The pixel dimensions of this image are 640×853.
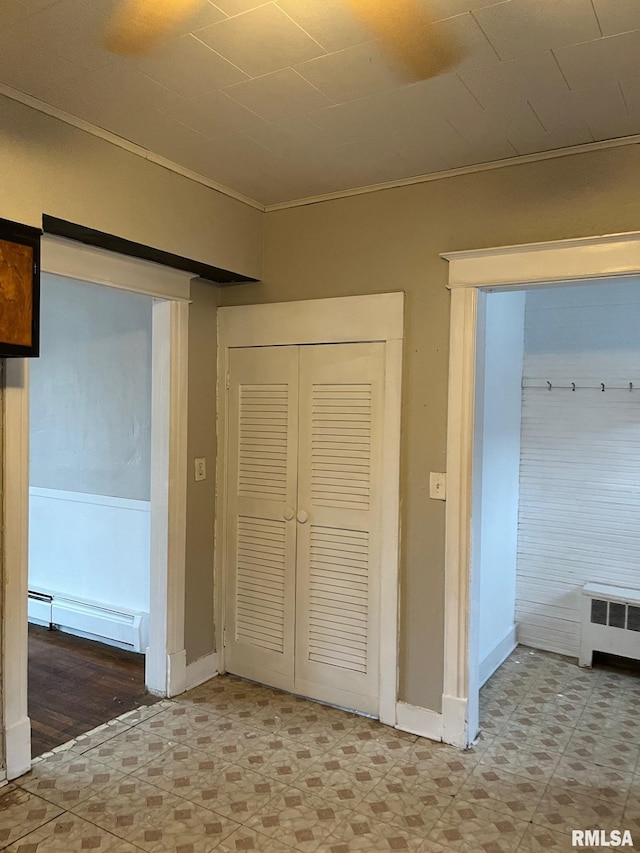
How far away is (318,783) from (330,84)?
7.95 ft

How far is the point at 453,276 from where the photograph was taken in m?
2.61

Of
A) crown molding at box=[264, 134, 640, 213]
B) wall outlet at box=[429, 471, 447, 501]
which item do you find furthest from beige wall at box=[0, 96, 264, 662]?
wall outlet at box=[429, 471, 447, 501]

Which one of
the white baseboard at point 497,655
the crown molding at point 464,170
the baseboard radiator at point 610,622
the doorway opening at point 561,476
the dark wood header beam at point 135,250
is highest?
the crown molding at point 464,170

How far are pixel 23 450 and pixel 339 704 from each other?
5.94ft

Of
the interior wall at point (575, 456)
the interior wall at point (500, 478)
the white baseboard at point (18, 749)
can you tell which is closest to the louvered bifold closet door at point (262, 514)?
the interior wall at point (500, 478)

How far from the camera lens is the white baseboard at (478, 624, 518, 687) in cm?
328

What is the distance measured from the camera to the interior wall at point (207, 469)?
3115 mm

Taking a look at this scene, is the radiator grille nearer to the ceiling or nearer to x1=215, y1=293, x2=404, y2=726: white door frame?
x1=215, y1=293, x2=404, y2=726: white door frame

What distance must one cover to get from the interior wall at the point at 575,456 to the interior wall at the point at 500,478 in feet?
0.28

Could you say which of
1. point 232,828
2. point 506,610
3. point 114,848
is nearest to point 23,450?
point 114,848

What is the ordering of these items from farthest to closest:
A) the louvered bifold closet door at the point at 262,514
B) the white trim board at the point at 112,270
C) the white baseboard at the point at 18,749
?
the louvered bifold closet door at the point at 262,514 → the white trim board at the point at 112,270 → the white baseboard at the point at 18,749

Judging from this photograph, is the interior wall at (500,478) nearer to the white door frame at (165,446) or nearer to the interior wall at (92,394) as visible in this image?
the white door frame at (165,446)

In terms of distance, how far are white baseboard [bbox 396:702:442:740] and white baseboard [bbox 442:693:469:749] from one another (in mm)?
29

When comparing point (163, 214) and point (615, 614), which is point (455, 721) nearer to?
point (615, 614)
